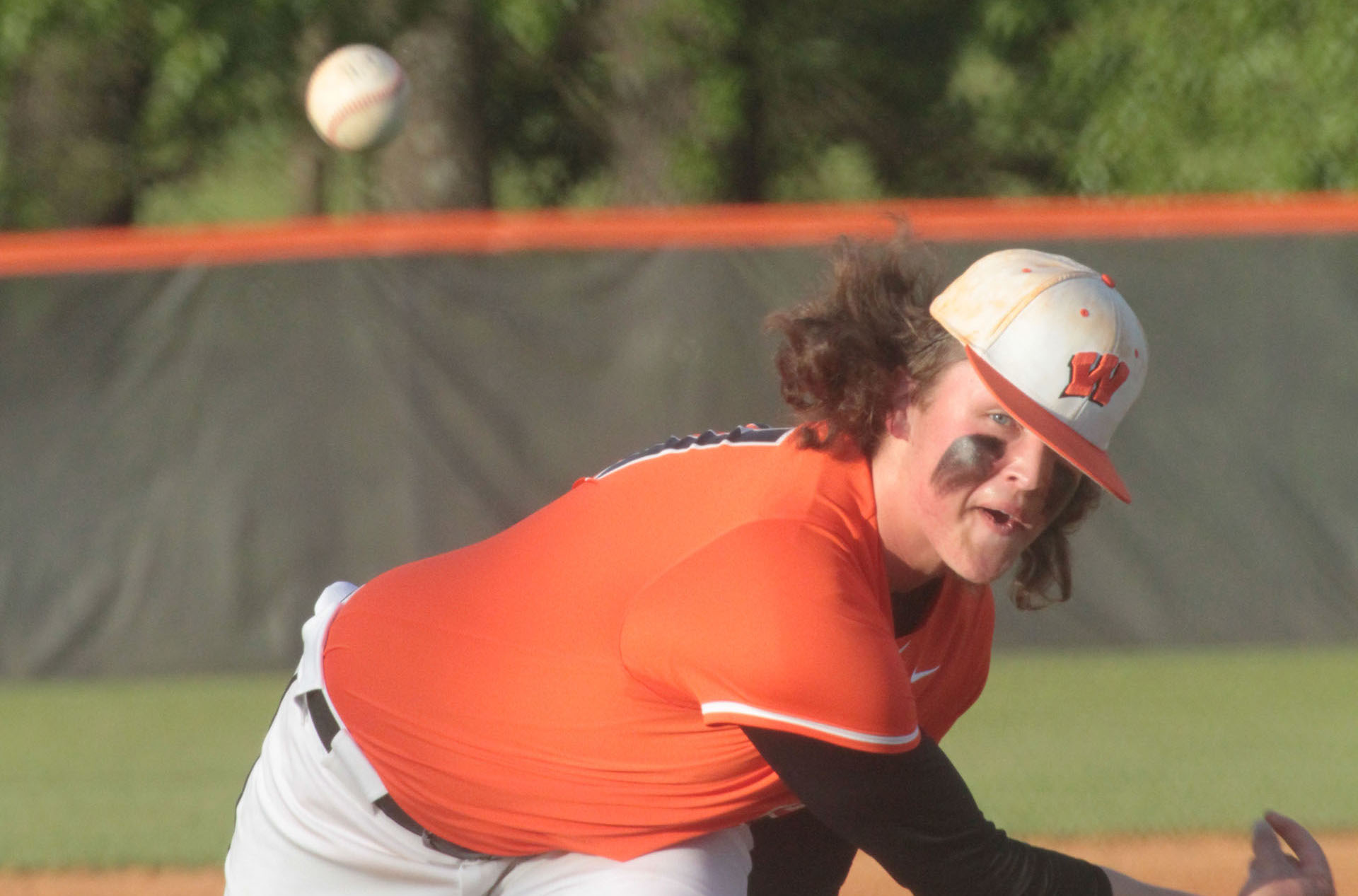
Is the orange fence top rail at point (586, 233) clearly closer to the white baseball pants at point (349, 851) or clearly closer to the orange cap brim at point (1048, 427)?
the white baseball pants at point (349, 851)

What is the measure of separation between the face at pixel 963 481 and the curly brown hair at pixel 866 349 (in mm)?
32

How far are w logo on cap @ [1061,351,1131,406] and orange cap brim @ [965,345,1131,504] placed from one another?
0.14 feet

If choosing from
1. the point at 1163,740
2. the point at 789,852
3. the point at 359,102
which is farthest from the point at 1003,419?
the point at 359,102

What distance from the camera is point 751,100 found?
12148mm

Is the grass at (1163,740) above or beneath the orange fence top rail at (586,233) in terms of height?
beneath

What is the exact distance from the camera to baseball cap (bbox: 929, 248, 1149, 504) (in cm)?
202

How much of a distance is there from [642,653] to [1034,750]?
3.86 meters

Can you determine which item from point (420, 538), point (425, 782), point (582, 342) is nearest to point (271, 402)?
point (420, 538)

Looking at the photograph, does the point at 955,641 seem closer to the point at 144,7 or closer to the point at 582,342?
the point at 582,342

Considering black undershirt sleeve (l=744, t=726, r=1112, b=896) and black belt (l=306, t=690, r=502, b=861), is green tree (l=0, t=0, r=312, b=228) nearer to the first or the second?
black belt (l=306, t=690, r=502, b=861)

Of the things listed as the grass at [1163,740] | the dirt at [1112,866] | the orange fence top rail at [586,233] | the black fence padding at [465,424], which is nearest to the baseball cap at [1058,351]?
the dirt at [1112,866]

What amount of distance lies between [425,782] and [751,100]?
1036cm

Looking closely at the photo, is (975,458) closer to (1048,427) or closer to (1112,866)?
(1048,427)

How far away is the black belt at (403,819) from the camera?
240 centimetres
